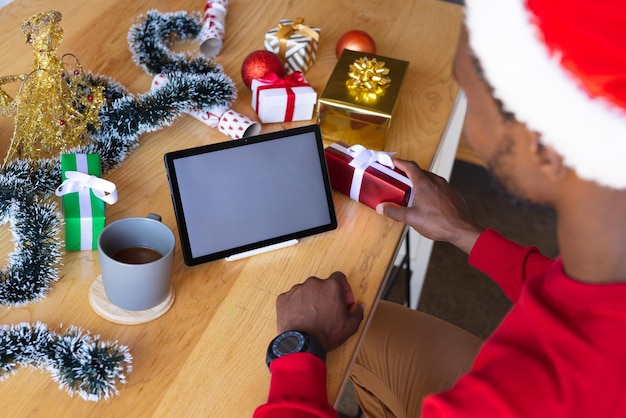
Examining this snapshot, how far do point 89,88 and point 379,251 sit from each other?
1.84ft

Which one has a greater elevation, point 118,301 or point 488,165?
point 488,165

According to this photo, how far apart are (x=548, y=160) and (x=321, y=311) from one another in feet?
1.16

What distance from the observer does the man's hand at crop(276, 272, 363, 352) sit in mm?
872

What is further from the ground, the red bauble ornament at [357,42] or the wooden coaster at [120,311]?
the red bauble ornament at [357,42]

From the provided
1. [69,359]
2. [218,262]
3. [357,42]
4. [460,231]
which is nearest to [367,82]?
[357,42]

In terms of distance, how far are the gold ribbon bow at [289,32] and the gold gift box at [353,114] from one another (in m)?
0.14

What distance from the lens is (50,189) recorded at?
3.25 ft

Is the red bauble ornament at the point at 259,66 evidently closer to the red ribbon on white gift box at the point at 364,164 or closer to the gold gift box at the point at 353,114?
the gold gift box at the point at 353,114

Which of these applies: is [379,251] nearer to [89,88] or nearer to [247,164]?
[247,164]

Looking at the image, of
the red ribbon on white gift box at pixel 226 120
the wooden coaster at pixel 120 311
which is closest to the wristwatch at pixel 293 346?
the wooden coaster at pixel 120 311

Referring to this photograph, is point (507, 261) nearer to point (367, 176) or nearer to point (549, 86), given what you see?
point (367, 176)

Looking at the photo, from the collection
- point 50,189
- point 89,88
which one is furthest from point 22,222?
point 89,88

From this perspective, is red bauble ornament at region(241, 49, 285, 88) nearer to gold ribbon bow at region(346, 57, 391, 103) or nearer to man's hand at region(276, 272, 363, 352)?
gold ribbon bow at region(346, 57, 391, 103)

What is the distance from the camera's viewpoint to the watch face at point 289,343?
83 cm
